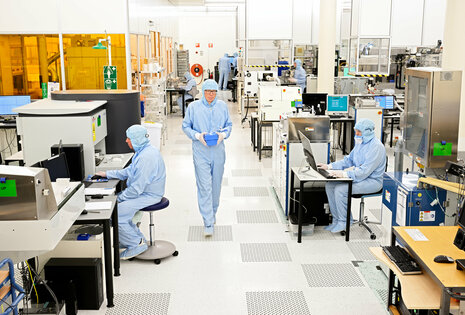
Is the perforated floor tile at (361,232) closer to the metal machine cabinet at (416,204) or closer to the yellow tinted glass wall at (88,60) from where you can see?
the metal machine cabinet at (416,204)

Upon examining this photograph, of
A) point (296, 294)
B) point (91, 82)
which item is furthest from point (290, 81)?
point (296, 294)

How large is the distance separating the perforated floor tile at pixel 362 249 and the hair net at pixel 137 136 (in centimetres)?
242

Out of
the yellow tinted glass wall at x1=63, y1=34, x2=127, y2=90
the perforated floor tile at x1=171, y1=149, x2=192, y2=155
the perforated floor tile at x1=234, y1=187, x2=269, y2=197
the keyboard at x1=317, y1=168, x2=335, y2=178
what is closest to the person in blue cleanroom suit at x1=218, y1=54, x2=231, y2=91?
the perforated floor tile at x1=171, y1=149, x2=192, y2=155

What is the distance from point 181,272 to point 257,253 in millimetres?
873

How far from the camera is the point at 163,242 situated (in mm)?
5281

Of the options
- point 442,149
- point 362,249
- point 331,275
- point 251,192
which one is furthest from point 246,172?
point 442,149

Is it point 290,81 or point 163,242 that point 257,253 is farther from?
point 290,81

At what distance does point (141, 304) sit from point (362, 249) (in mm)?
2409

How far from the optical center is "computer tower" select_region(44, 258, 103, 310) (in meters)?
3.86

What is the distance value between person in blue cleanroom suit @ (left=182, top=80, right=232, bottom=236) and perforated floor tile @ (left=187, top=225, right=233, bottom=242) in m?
0.08

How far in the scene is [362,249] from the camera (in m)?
Answer: 5.23

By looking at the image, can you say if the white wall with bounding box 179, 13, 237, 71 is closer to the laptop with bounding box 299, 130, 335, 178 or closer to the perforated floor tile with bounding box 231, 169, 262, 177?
the perforated floor tile with bounding box 231, 169, 262, 177

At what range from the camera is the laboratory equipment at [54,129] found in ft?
16.6

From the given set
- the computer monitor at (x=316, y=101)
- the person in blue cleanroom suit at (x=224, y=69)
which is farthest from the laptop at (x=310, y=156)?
the person in blue cleanroom suit at (x=224, y=69)
